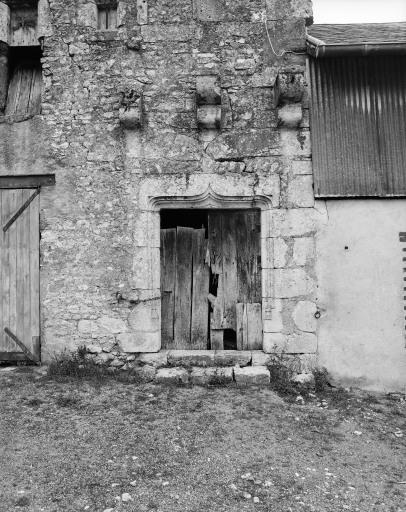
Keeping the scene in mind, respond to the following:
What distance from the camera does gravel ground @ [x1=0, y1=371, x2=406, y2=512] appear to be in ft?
9.64

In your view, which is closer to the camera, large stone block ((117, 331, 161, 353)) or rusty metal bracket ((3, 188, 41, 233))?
large stone block ((117, 331, 161, 353))

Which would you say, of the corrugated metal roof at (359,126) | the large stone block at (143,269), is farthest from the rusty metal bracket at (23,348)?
the corrugated metal roof at (359,126)

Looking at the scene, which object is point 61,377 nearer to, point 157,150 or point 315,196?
point 157,150

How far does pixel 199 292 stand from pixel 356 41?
364 centimetres

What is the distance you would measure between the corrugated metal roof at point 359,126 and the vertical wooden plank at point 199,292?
1.64 meters

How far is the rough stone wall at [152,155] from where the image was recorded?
514 cm

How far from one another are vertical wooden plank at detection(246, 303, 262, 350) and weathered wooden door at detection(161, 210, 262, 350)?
46 mm

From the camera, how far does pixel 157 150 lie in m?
5.20

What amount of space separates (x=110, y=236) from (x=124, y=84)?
1891mm

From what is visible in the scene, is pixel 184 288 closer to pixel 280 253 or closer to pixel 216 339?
pixel 216 339

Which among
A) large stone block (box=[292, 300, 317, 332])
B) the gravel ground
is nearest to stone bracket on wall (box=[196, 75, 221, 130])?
large stone block (box=[292, 300, 317, 332])

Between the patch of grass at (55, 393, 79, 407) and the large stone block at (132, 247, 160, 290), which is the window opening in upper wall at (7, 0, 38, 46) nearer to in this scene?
the large stone block at (132, 247, 160, 290)

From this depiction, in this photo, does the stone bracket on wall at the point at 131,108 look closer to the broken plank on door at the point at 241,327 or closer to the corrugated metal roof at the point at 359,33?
the corrugated metal roof at the point at 359,33

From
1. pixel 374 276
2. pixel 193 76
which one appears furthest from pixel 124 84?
pixel 374 276
